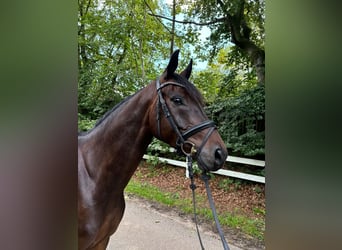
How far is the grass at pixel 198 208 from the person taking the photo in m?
2.53

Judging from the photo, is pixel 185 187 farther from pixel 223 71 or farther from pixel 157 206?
pixel 223 71

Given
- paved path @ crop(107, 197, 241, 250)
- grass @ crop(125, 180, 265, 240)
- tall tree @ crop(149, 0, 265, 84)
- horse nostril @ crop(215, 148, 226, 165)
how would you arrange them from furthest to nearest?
1. tall tree @ crop(149, 0, 265, 84)
2. grass @ crop(125, 180, 265, 240)
3. paved path @ crop(107, 197, 241, 250)
4. horse nostril @ crop(215, 148, 226, 165)

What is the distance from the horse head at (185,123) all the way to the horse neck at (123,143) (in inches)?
2.3

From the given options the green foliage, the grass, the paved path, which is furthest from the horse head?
the green foliage

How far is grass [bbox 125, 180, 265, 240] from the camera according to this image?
2.53 metres

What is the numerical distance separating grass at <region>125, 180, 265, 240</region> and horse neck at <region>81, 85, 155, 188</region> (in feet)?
5.58

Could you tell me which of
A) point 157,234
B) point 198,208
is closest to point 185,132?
point 157,234

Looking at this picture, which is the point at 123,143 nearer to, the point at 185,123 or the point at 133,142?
the point at 133,142

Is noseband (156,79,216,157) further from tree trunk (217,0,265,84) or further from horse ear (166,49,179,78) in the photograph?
tree trunk (217,0,265,84)

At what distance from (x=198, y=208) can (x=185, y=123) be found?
88.4 inches

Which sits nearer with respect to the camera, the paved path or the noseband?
the noseband
